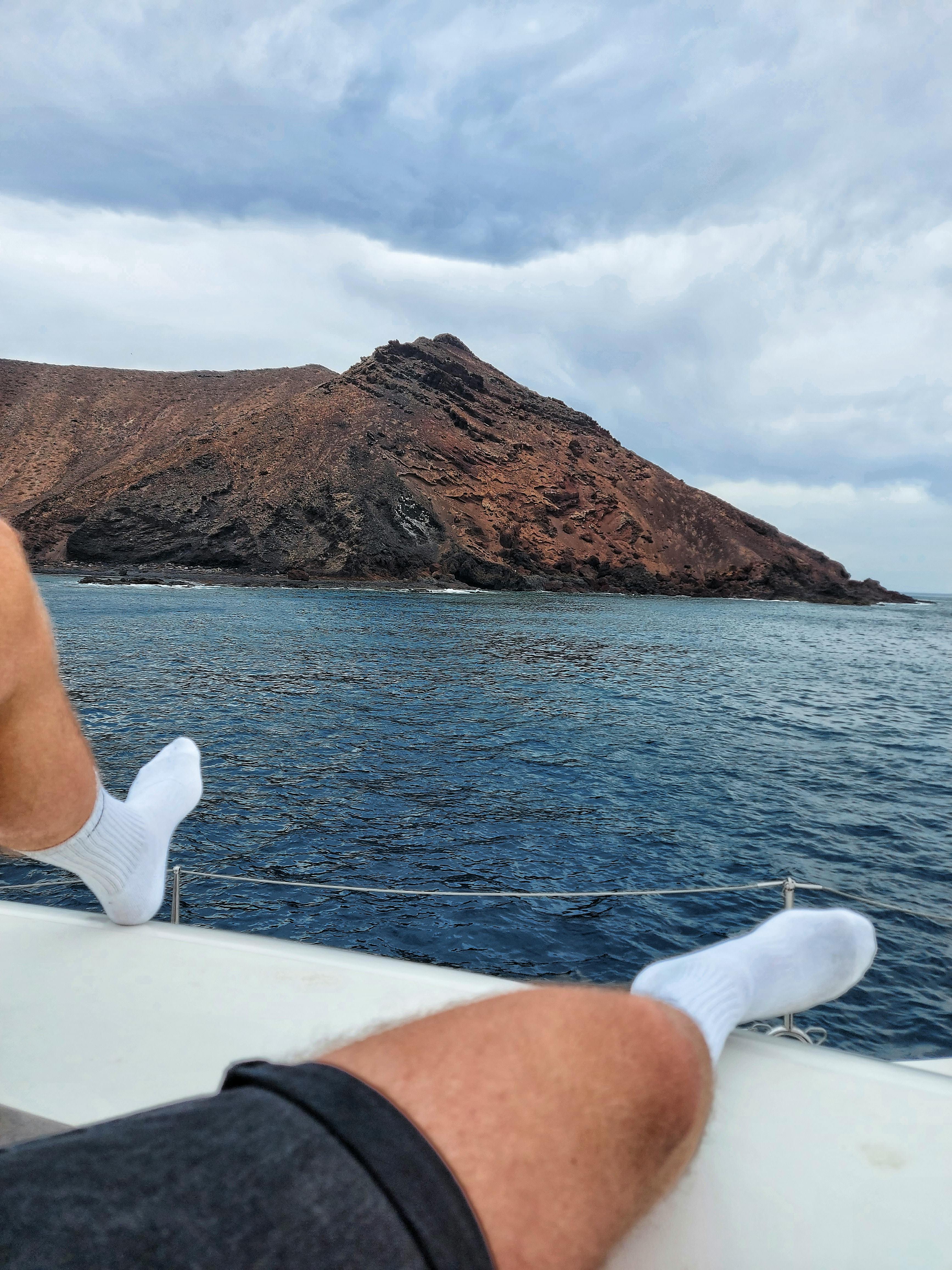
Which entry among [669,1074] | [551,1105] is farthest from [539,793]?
[551,1105]

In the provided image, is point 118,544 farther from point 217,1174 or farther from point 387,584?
point 217,1174

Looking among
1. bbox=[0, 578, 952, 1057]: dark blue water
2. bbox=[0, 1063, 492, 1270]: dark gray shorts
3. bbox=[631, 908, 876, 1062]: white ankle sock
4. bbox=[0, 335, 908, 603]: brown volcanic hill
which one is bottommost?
bbox=[0, 578, 952, 1057]: dark blue water

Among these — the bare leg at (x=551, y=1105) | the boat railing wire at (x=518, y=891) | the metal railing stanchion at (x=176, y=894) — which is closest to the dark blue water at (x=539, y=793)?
the boat railing wire at (x=518, y=891)

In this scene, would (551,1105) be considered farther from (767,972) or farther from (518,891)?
(518,891)

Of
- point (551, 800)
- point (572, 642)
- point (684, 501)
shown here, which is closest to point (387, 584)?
point (572, 642)

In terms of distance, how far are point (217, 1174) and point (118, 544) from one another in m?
70.6

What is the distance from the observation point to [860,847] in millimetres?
8328

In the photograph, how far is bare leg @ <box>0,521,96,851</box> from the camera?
42.9 inches

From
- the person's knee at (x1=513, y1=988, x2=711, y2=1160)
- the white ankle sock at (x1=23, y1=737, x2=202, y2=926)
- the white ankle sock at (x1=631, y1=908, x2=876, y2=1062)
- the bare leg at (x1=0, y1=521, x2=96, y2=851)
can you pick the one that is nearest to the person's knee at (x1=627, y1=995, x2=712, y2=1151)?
the person's knee at (x1=513, y1=988, x2=711, y2=1160)

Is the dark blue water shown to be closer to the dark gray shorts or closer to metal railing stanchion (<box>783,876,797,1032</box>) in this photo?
metal railing stanchion (<box>783,876,797,1032</box>)

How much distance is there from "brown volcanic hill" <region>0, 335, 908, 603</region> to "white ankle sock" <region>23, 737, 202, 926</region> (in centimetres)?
6368

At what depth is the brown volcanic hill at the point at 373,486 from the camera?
65750mm

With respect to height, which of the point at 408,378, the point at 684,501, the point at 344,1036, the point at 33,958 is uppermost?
the point at 408,378

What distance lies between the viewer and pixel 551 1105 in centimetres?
82
